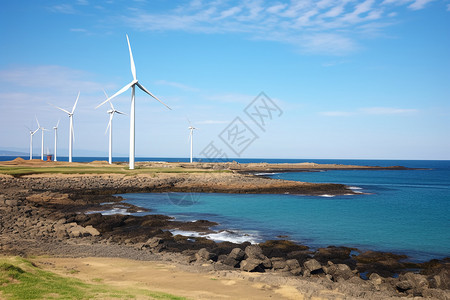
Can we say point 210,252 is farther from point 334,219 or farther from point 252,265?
point 334,219

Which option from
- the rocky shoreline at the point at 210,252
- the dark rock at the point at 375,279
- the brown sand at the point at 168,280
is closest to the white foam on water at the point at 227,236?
the rocky shoreline at the point at 210,252

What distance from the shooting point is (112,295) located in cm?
1157

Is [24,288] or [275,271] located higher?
[24,288]

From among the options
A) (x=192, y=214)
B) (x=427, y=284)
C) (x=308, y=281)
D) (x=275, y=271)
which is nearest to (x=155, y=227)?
(x=192, y=214)

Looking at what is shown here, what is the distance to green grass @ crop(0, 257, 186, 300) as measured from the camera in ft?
35.6

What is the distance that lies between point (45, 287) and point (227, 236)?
1742 centimetres

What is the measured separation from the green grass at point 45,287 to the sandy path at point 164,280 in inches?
38.8

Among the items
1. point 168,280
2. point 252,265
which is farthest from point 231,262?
point 168,280

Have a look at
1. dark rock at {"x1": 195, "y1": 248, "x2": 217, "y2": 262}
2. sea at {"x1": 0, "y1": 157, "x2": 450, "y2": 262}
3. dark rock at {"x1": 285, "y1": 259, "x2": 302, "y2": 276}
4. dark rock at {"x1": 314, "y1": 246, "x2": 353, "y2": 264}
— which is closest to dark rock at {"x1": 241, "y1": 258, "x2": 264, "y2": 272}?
dark rock at {"x1": 285, "y1": 259, "x2": 302, "y2": 276}

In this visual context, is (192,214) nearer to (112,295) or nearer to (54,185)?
(112,295)

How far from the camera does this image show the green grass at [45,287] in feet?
35.6

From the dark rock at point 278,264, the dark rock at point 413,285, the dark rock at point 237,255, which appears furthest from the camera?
the dark rock at point 237,255

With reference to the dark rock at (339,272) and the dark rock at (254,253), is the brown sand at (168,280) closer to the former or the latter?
the dark rock at (254,253)

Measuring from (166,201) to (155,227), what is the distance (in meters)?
19.7
